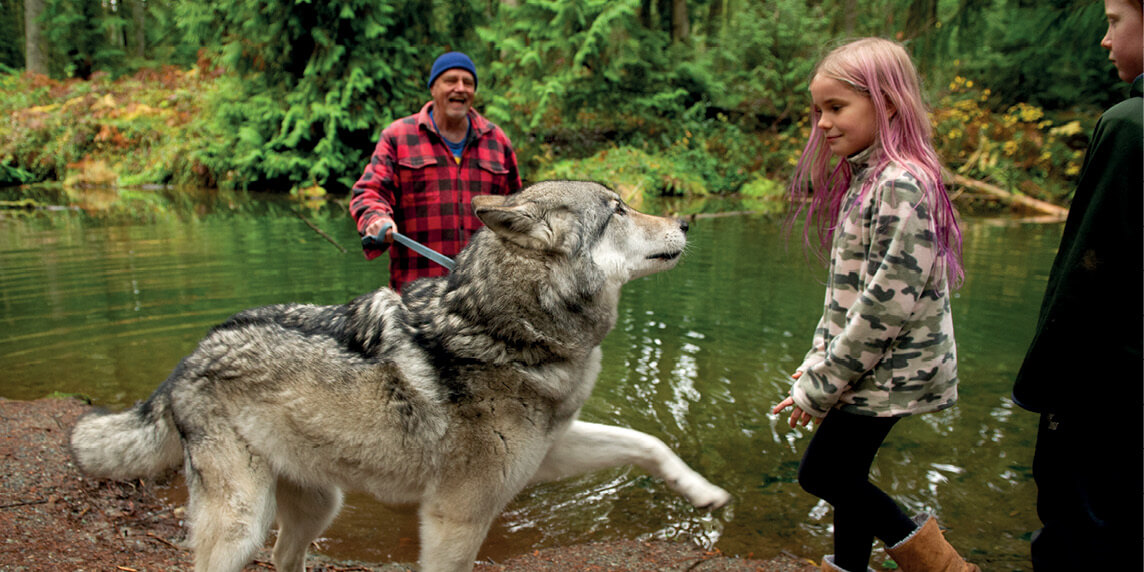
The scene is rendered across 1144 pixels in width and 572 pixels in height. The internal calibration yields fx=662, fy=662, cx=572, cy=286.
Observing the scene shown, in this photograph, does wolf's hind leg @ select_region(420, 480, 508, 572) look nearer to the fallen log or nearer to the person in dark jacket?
the person in dark jacket

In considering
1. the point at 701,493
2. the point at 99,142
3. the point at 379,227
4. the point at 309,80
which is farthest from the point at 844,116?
the point at 99,142

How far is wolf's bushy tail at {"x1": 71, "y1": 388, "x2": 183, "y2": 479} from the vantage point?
2715 mm

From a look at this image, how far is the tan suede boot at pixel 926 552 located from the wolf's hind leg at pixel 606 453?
0.75 metres

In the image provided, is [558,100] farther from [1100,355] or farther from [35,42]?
[35,42]

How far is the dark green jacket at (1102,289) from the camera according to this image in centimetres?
150

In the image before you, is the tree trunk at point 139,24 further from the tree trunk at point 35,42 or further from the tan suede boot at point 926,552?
the tan suede boot at point 926,552

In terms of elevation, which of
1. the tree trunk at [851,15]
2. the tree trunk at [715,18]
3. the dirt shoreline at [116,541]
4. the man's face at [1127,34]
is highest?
the tree trunk at [715,18]

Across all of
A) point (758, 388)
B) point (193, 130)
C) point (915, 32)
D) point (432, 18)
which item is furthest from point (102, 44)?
point (758, 388)

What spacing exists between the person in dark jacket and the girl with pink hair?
19.8 inches

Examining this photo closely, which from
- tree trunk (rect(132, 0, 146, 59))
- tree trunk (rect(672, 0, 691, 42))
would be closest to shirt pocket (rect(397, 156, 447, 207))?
tree trunk (rect(672, 0, 691, 42))

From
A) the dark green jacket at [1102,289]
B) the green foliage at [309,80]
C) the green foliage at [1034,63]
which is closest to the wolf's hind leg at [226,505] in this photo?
the dark green jacket at [1102,289]

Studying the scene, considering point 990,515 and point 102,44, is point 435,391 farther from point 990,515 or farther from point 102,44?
point 102,44

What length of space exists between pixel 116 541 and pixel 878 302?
3607mm

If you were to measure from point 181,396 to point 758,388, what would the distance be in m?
4.25
